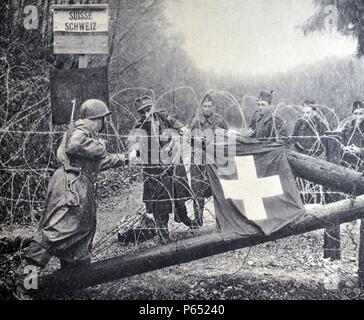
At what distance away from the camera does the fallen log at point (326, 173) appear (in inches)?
183

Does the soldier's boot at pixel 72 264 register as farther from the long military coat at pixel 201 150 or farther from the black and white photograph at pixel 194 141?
the long military coat at pixel 201 150

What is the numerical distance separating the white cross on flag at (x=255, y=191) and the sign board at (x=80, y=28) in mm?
2175

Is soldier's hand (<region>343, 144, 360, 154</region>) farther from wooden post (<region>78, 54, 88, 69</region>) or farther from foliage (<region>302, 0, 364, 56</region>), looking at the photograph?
wooden post (<region>78, 54, 88, 69</region>)

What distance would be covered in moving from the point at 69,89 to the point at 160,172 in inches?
62.9

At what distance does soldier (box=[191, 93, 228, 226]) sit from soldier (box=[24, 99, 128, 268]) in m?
1.03

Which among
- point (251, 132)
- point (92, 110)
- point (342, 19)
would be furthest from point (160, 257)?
point (342, 19)

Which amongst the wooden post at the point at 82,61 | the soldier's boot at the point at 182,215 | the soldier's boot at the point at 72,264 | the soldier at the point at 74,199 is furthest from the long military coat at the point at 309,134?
the soldier's boot at the point at 72,264

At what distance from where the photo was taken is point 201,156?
459cm

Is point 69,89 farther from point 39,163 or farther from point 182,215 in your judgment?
point 182,215

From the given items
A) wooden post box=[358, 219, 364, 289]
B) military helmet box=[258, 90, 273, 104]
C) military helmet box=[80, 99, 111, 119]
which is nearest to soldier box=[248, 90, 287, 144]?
military helmet box=[258, 90, 273, 104]

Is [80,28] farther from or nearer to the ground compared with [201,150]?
farther from the ground
